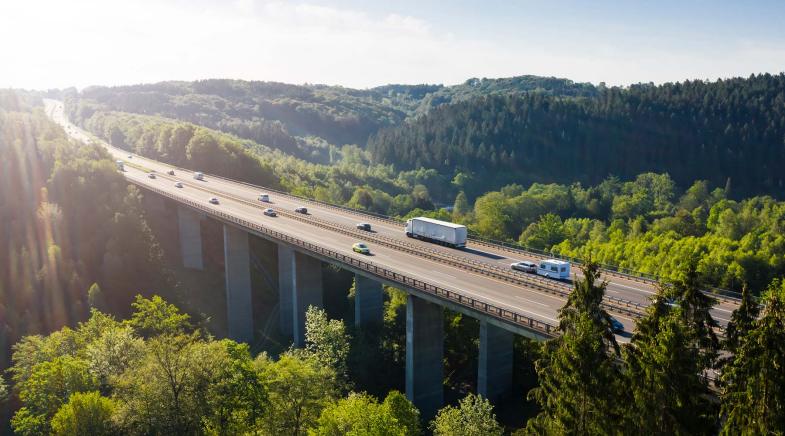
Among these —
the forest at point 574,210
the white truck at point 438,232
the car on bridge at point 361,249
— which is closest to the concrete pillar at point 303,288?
the car on bridge at point 361,249

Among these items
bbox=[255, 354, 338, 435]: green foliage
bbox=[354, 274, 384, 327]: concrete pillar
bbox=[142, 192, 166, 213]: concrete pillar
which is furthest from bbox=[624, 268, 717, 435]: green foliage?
bbox=[142, 192, 166, 213]: concrete pillar

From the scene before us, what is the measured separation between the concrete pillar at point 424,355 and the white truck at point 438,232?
14.9 metres

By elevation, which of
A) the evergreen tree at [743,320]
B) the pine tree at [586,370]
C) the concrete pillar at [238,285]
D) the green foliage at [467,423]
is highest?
the evergreen tree at [743,320]

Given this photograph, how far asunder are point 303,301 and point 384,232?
1406 centimetres

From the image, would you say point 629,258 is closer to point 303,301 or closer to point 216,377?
point 303,301

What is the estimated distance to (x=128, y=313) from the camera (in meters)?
73.7

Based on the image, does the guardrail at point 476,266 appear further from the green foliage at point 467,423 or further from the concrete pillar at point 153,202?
the concrete pillar at point 153,202

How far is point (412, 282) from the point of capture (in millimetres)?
46875

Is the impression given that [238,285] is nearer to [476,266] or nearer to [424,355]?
[424,355]

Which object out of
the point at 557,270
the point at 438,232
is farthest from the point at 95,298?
the point at 557,270

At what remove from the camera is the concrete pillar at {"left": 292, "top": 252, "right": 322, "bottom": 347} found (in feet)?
218

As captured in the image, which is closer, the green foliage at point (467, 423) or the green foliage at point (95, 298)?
the green foliage at point (467, 423)

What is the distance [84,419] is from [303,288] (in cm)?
3276

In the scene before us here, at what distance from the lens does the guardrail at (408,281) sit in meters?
36.6
